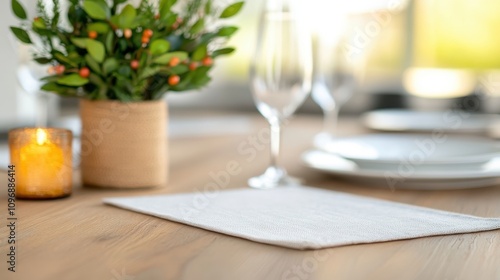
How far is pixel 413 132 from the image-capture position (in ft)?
6.75

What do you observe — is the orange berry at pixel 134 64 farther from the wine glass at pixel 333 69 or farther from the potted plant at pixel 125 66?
the wine glass at pixel 333 69

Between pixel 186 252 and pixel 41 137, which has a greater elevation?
pixel 41 137

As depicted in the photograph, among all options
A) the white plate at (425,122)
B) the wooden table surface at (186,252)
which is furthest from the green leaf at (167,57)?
the white plate at (425,122)

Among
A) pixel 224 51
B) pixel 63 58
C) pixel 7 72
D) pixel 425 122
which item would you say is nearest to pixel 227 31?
pixel 224 51

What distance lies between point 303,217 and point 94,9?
1.28 feet

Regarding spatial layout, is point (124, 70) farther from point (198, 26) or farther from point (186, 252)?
point (186, 252)

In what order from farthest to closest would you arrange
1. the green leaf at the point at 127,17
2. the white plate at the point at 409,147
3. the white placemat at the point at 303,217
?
the white plate at the point at 409,147 → the green leaf at the point at 127,17 → the white placemat at the point at 303,217

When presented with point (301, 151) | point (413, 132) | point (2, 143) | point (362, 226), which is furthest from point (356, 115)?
point (362, 226)

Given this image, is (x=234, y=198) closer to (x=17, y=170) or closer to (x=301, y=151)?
(x=17, y=170)

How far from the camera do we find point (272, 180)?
1.24m

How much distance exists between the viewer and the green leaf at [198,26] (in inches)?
45.4

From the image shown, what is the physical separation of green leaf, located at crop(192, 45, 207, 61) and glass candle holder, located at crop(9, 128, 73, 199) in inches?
8.4

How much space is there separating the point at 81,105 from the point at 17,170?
16cm

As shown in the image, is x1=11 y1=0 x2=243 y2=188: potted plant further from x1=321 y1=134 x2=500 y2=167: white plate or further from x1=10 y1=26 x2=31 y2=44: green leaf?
x1=321 y1=134 x2=500 y2=167: white plate
